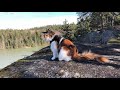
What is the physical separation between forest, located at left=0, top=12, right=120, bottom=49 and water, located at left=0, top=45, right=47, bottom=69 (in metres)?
0.07

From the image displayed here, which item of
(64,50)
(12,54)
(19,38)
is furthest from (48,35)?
(12,54)

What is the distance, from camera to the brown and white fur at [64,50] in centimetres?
445

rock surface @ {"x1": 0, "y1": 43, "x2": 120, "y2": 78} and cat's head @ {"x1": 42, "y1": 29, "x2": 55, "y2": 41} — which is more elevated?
cat's head @ {"x1": 42, "y1": 29, "x2": 55, "y2": 41}

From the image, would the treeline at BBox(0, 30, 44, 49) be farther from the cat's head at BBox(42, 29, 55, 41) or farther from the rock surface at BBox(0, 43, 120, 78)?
the rock surface at BBox(0, 43, 120, 78)

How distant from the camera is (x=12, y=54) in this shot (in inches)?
181

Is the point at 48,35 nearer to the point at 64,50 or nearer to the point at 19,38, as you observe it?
the point at 64,50

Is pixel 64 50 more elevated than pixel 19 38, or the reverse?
pixel 19 38

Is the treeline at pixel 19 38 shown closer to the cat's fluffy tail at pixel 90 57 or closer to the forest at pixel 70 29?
the forest at pixel 70 29

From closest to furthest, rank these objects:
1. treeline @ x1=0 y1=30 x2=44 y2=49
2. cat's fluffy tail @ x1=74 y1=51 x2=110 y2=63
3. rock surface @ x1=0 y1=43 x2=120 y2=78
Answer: rock surface @ x1=0 y1=43 x2=120 y2=78
cat's fluffy tail @ x1=74 y1=51 x2=110 y2=63
treeline @ x1=0 y1=30 x2=44 y2=49

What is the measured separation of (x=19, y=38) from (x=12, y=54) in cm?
28

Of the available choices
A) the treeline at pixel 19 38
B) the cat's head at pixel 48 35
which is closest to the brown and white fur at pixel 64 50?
the cat's head at pixel 48 35

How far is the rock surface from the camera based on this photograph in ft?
14.2

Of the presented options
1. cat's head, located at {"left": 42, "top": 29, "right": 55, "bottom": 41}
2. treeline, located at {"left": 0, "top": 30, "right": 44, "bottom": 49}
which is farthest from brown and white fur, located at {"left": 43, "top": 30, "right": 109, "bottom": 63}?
treeline, located at {"left": 0, "top": 30, "right": 44, "bottom": 49}
